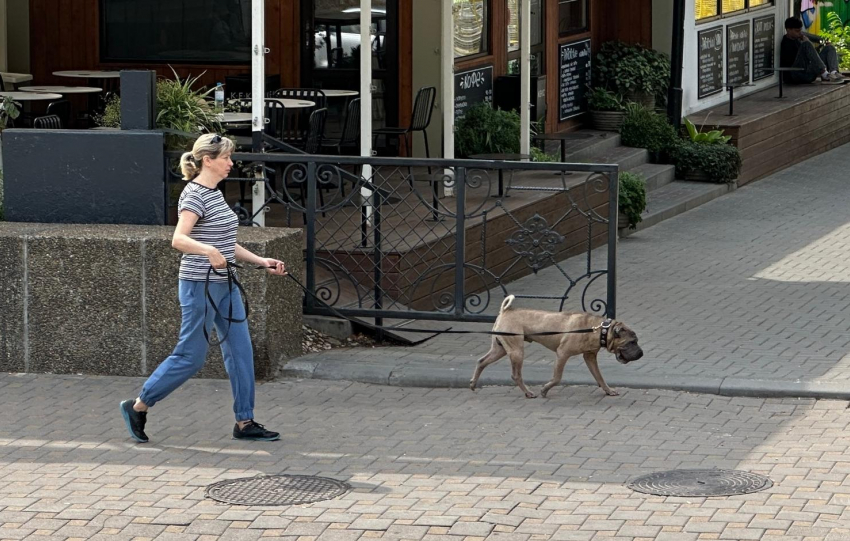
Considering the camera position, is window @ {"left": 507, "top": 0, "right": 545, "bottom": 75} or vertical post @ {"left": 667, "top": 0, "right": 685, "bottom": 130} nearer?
window @ {"left": 507, "top": 0, "right": 545, "bottom": 75}

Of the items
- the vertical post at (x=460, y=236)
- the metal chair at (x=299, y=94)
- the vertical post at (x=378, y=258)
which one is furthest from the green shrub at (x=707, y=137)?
the vertical post at (x=460, y=236)

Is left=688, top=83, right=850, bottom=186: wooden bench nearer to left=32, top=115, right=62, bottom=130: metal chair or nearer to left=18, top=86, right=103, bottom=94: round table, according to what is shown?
left=18, top=86, right=103, bottom=94: round table

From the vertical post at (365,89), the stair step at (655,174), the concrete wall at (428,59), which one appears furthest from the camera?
the stair step at (655,174)

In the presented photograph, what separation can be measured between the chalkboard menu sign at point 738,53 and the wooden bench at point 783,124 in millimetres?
343

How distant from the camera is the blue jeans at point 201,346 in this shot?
793 cm

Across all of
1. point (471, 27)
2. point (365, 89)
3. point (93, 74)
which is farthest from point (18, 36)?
point (365, 89)

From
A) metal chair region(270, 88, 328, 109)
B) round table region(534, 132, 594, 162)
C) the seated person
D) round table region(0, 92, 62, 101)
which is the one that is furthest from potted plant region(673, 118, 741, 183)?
round table region(0, 92, 62, 101)

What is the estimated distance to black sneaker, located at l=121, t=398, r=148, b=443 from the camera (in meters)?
8.05

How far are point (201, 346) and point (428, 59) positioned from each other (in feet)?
26.0

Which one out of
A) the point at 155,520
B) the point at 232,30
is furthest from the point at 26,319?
the point at 232,30

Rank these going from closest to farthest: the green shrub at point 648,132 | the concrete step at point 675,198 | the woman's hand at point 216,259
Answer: the woman's hand at point 216,259 < the concrete step at point 675,198 < the green shrub at point 648,132

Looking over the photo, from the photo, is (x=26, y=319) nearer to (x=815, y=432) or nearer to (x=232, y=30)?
(x=815, y=432)

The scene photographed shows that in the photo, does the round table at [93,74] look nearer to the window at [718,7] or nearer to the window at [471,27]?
the window at [471,27]

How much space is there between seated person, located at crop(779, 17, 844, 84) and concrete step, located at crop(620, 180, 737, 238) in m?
5.06
